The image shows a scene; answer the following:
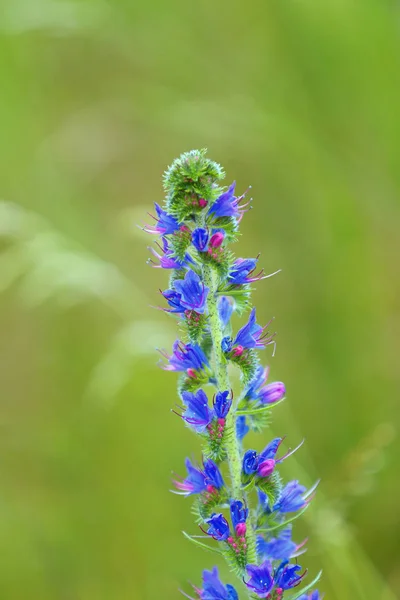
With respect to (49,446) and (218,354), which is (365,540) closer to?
(49,446)

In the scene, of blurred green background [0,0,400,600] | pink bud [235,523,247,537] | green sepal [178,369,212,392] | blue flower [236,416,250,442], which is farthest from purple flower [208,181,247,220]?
blurred green background [0,0,400,600]

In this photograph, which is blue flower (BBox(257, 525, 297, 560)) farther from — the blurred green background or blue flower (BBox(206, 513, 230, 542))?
the blurred green background

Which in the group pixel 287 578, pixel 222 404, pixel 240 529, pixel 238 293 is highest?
pixel 238 293

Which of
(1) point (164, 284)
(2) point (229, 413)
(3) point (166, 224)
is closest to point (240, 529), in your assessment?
(2) point (229, 413)

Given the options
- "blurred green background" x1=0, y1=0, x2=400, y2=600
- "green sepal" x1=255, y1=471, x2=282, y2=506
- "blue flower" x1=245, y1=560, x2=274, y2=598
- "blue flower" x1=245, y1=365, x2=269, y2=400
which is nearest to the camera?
"blue flower" x1=245, y1=560, x2=274, y2=598

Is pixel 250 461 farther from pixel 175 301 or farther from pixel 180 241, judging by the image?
pixel 180 241

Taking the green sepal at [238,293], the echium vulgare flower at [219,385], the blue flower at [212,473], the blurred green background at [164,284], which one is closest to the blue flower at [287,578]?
the echium vulgare flower at [219,385]
